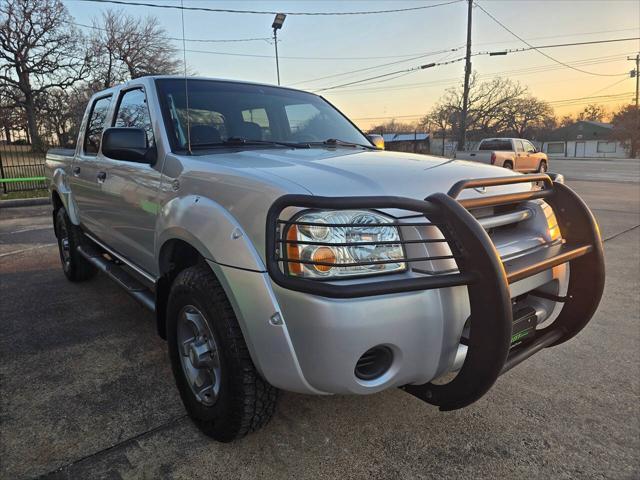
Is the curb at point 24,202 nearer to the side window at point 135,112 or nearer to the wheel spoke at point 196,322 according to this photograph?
the side window at point 135,112

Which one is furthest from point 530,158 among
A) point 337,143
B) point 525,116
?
point 525,116

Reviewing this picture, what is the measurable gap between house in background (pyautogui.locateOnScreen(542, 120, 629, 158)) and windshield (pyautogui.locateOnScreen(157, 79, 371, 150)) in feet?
261

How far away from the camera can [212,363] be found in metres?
2.26

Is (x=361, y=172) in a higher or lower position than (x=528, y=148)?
lower

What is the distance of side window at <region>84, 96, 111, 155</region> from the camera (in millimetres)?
3953

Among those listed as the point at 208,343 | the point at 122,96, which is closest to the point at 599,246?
the point at 208,343

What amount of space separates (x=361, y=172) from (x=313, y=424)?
136 cm

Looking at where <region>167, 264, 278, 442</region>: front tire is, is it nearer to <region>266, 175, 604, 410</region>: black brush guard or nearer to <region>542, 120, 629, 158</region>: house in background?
<region>266, 175, 604, 410</region>: black brush guard

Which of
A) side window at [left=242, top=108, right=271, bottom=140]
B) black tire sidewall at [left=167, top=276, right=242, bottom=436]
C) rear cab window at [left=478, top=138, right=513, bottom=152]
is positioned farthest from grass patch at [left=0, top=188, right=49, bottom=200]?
rear cab window at [left=478, top=138, right=513, bottom=152]

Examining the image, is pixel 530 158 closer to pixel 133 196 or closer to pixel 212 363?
pixel 133 196

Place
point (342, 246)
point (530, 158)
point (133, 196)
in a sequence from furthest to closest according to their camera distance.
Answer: point (530, 158) < point (133, 196) < point (342, 246)

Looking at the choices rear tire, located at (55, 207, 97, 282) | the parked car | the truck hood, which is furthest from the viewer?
the parked car

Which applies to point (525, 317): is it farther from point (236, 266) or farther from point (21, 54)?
point (21, 54)

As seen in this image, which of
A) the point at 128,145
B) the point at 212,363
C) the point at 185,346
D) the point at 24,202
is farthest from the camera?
the point at 24,202
